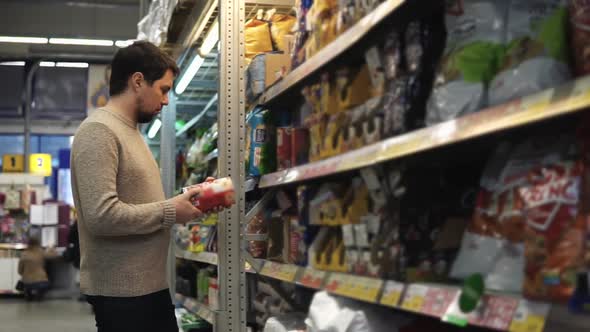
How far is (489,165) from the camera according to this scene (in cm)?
152

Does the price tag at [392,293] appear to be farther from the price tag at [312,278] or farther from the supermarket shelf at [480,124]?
the price tag at [312,278]

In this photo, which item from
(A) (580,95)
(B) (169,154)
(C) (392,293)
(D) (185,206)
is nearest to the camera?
(A) (580,95)

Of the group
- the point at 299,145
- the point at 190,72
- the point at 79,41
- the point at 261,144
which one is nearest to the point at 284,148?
the point at 299,145

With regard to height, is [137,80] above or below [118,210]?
above

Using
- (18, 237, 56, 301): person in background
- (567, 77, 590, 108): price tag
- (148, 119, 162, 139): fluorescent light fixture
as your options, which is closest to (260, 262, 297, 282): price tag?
(567, 77, 590, 108): price tag

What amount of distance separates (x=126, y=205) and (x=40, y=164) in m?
13.6

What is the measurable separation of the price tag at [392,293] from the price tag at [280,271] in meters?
0.69

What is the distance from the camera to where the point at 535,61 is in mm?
1288

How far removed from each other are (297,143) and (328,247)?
1.48 ft

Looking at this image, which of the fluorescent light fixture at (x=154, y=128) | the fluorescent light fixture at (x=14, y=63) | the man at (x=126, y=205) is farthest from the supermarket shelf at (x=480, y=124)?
the fluorescent light fixture at (x=14, y=63)

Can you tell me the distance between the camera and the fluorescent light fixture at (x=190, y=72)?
378 centimetres

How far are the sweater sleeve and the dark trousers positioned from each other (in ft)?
0.81

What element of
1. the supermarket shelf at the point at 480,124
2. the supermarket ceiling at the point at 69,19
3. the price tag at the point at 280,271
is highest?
the supermarket ceiling at the point at 69,19

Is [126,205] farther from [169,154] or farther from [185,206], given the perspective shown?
[169,154]
